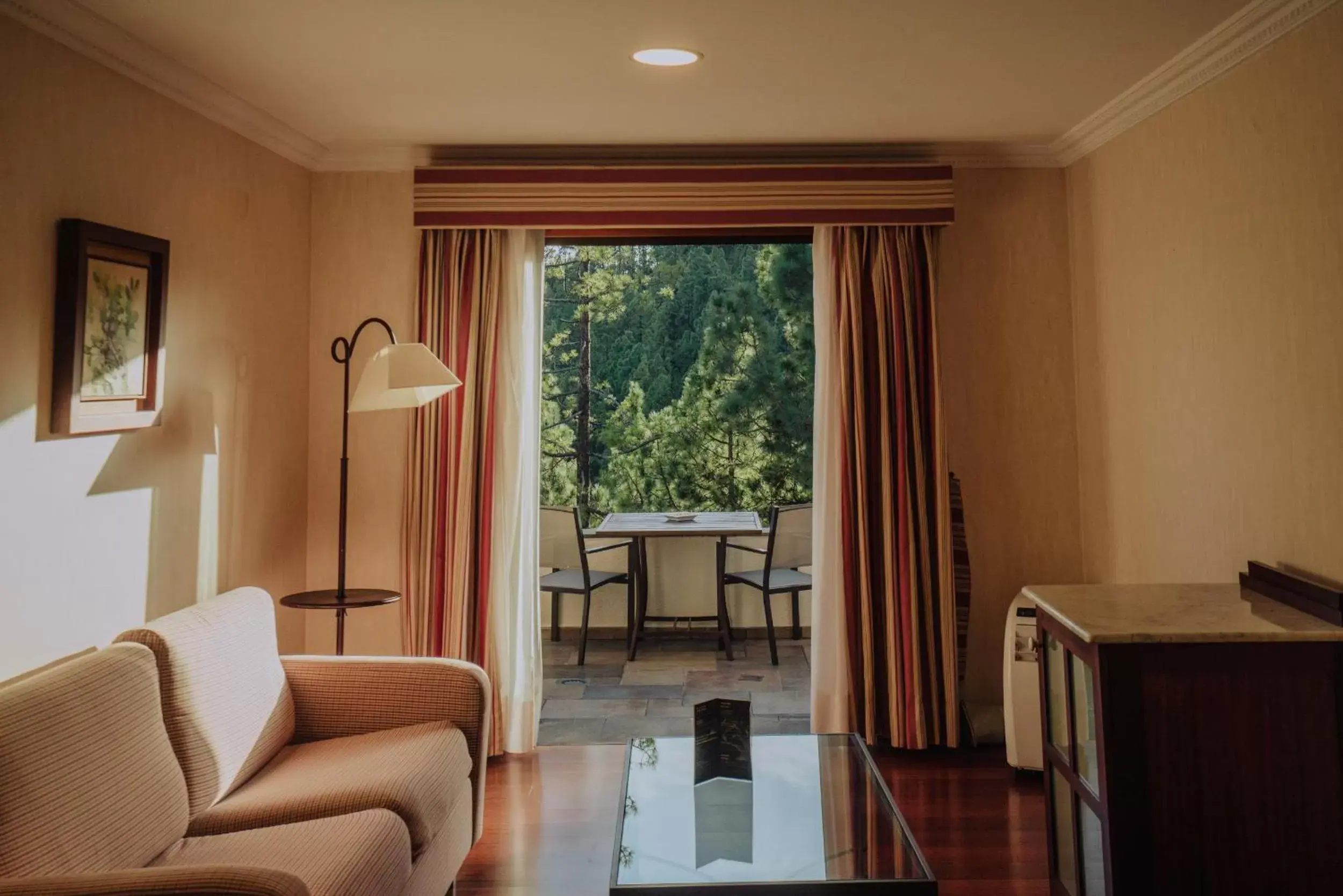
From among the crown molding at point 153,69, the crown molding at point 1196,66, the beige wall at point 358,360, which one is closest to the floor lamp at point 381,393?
the beige wall at point 358,360

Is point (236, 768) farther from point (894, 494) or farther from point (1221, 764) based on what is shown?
point (894, 494)

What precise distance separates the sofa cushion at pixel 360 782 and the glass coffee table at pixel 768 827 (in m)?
0.48

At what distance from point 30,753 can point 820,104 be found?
290 centimetres

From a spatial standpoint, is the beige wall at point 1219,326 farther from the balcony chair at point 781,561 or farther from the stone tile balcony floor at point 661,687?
the balcony chair at point 781,561

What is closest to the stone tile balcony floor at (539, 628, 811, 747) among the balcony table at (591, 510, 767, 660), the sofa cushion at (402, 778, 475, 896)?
the balcony table at (591, 510, 767, 660)

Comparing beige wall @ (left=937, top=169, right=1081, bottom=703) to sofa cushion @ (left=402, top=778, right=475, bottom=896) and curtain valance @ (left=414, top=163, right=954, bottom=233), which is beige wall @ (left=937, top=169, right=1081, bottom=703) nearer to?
curtain valance @ (left=414, top=163, right=954, bottom=233)

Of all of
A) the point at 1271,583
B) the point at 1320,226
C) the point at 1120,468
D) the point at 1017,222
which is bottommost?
the point at 1271,583

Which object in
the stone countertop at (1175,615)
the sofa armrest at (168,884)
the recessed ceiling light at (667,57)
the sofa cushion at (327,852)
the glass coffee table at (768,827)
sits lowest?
the glass coffee table at (768,827)

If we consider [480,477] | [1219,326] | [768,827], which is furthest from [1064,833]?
[480,477]

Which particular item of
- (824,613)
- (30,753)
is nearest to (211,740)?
(30,753)

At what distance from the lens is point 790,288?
6414mm

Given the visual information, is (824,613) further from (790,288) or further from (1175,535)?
(790,288)

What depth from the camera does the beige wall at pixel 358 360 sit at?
150 inches

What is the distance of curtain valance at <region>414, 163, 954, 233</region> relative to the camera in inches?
144
